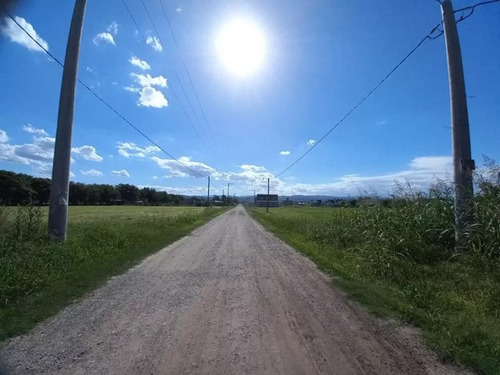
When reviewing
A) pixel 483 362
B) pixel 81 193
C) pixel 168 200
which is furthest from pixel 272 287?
pixel 168 200

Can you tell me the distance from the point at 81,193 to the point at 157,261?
375ft

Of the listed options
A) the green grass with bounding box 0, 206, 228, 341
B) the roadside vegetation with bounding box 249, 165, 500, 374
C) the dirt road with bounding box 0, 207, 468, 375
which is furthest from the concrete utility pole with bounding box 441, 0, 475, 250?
the green grass with bounding box 0, 206, 228, 341

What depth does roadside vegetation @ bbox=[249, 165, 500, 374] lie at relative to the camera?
4336mm

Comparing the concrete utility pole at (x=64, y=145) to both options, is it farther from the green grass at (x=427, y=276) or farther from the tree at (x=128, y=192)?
the tree at (x=128, y=192)

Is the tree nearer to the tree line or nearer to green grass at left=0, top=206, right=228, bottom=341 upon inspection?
the tree line

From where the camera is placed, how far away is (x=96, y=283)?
727 cm

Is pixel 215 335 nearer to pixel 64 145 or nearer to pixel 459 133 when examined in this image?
pixel 459 133

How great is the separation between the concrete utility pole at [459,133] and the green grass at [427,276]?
1.76 ft

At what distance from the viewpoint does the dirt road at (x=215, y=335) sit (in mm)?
3574

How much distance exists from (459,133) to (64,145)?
10952 mm

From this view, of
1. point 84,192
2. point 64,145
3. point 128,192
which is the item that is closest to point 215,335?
point 64,145

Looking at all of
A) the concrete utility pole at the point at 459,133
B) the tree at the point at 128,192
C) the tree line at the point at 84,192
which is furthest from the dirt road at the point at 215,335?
the tree at the point at 128,192

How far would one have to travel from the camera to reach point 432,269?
7629 mm

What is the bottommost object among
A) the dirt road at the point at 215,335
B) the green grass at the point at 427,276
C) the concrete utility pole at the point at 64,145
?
the dirt road at the point at 215,335
